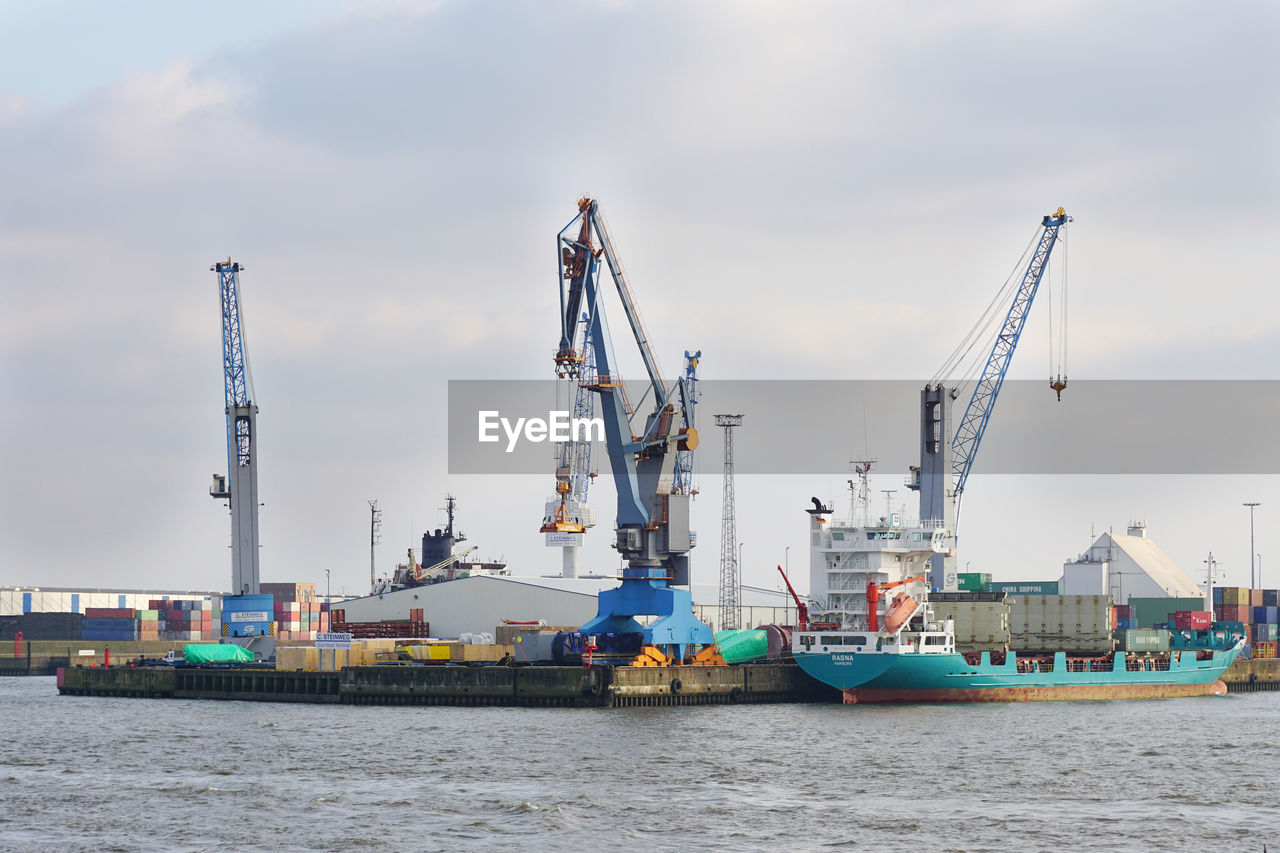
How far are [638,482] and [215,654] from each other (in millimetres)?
28717

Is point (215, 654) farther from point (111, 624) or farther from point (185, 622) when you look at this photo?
point (111, 624)

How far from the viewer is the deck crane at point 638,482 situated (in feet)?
257

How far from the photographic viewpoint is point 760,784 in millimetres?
48719

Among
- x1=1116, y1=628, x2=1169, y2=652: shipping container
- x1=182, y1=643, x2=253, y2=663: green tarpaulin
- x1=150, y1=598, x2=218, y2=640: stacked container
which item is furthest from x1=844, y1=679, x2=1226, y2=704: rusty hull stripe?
x1=150, y1=598, x2=218, y2=640: stacked container

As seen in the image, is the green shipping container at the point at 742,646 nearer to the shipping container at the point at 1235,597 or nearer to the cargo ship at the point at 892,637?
the cargo ship at the point at 892,637

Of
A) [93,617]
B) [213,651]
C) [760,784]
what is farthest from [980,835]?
[93,617]

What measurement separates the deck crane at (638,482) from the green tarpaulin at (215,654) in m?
24.0

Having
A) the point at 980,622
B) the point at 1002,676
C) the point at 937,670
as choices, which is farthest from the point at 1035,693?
the point at 937,670

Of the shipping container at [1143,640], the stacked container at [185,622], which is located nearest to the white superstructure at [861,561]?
the shipping container at [1143,640]

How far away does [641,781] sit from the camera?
49.2 metres

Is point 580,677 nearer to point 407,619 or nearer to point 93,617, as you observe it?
point 407,619

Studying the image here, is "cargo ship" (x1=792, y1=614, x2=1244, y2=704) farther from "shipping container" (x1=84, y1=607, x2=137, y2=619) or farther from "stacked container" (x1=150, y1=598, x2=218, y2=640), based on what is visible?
"shipping container" (x1=84, y1=607, x2=137, y2=619)

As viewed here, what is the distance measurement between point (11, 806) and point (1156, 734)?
4405 cm

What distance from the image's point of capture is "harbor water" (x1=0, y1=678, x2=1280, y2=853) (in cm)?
4078
